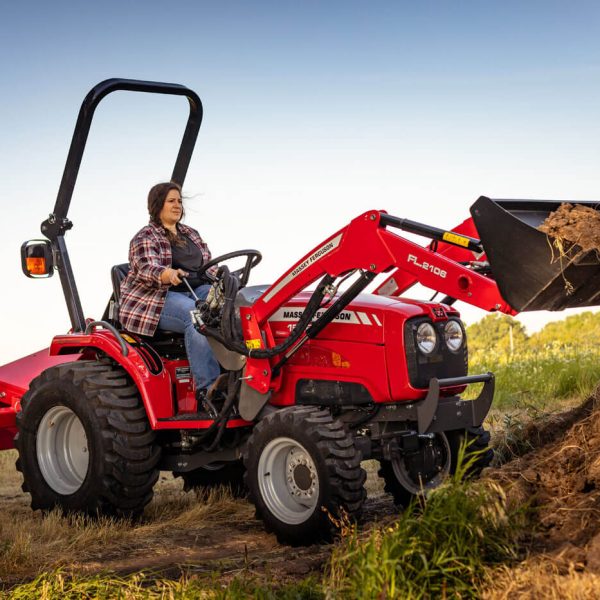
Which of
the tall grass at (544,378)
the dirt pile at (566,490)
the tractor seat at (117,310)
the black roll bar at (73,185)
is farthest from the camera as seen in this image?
the tall grass at (544,378)

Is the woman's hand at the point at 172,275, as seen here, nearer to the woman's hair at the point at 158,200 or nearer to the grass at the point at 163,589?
the woman's hair at the point at 158,200

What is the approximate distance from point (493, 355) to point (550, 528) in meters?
10.5

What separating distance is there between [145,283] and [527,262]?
2.84 meters

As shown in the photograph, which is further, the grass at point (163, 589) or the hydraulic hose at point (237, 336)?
the hydraulic hose at point (237, 336)

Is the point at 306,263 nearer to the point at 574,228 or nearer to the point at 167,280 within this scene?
the point at 167,280

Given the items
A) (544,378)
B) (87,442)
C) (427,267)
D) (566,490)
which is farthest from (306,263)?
(544,378)

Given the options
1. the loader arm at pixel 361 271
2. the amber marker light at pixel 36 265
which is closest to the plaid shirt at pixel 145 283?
the loader arm at pixel 361 271

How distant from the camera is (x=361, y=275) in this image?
A: 5.65 meters

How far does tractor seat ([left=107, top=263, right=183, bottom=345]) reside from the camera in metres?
6.80

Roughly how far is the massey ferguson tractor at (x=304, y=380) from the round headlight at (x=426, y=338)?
1cm

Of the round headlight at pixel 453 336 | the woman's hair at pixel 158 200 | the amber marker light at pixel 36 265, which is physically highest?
the woman's hair at pixel 158 200

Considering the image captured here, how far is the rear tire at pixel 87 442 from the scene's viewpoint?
6.59 meters

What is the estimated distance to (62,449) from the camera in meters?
7.20

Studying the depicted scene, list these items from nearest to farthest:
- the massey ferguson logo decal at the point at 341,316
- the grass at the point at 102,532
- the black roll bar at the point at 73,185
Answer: the grass at the point at 102,532, the massey ferguson logo decal at the point at 341,316, the black roll bar at the point at 73,185
